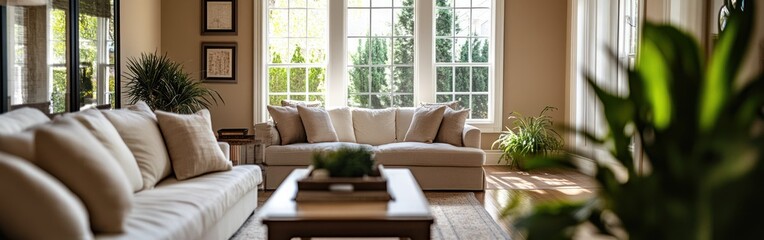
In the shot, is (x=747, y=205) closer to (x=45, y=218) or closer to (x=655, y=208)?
(x=655, y=208)

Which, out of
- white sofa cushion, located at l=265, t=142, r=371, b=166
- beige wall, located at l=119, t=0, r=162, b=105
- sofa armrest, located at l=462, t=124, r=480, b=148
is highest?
beige wall, located at l=119, t=0, r=162, b=105

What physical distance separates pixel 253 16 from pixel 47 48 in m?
3.09

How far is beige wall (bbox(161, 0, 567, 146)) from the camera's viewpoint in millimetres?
8539

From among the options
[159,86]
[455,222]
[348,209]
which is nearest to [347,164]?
[348,209]

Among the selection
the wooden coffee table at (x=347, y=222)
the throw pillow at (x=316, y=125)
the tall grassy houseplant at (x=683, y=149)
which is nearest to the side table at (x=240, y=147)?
the throw pillow at (x=316, y=125)

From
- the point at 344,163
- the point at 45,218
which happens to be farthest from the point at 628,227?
the point at 344,163

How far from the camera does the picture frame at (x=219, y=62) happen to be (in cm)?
852

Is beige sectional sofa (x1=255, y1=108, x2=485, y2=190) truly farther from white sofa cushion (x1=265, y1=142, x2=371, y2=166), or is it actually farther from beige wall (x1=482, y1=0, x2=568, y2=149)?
beige wall (x1=482, y1=0, x2=568, y2=149)

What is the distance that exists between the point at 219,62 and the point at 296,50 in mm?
847

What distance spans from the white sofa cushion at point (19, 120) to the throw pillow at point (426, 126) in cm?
390

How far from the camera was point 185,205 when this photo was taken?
3.50 metres

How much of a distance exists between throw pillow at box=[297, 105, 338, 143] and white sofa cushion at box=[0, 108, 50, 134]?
3474mm

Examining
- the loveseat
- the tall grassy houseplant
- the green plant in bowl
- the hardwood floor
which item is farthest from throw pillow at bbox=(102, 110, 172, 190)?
the tall grassy houseplant

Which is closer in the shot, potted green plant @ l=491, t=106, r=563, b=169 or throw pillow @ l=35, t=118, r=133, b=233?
throw pillow @ l=35, t=118, r=133, b=233
